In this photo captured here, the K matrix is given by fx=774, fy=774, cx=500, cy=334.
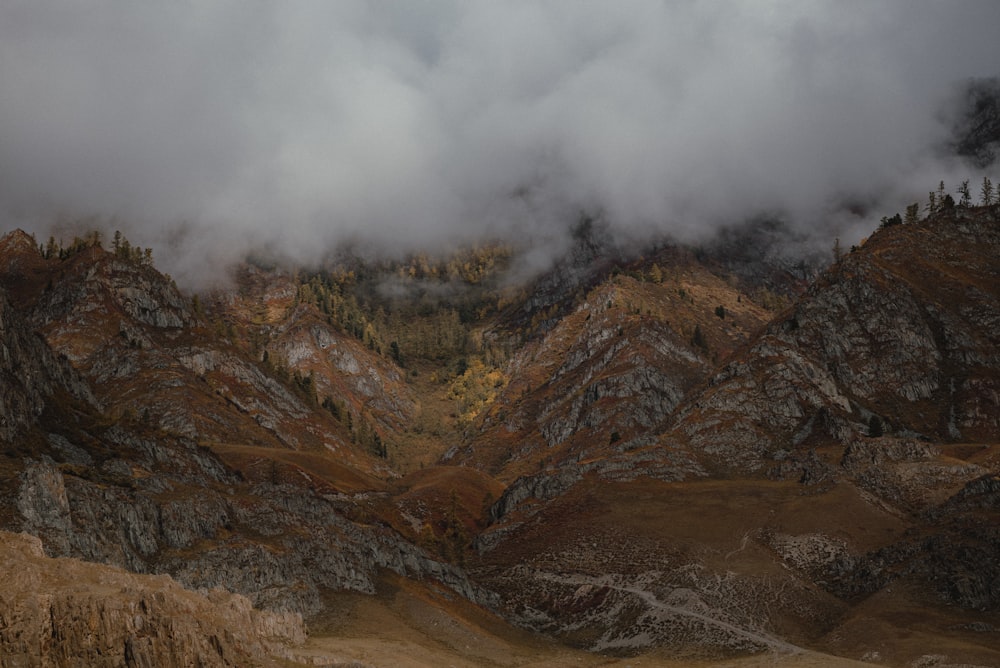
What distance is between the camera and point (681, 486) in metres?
167

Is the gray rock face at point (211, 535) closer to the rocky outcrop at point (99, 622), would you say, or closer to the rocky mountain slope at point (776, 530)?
the rocky outcrop at point (99, 622)

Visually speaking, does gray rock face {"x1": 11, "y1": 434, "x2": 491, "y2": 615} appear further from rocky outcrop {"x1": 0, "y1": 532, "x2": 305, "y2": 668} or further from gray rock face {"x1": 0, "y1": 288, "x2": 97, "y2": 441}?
rocky outcrop {"x1": 0, "y1": 532, "x2": 305, "y2": 668}

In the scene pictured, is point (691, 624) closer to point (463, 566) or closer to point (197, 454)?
point (463, 566)

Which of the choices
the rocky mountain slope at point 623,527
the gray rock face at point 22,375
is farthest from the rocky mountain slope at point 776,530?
the gray rock face at point 22,375

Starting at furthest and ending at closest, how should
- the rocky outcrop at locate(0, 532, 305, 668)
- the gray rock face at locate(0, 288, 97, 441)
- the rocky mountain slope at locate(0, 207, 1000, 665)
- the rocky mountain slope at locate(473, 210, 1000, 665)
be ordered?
the rocky mountain slope at locate(473, 210, 1000, 665)
the gray rock face at locate(0, 288, 97, 441)
the rocky mountain slope at locate(0, 207, 1000, 665)
the rocky outcrop at locate(0, 532, 305, 668)

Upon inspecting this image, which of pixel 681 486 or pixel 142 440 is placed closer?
pixel 142 440

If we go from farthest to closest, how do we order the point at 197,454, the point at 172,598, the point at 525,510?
the point at 525,510 < the point at 197,454 < the point at 172,598

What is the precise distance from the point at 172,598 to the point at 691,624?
266ft

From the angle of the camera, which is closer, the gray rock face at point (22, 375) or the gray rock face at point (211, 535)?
the gray rock face at point (211, 535)

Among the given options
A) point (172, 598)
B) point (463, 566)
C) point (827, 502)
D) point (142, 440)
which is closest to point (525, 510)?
point (463, 566)

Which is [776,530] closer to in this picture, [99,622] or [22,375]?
[99,622]

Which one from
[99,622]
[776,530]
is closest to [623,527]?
[776,530]

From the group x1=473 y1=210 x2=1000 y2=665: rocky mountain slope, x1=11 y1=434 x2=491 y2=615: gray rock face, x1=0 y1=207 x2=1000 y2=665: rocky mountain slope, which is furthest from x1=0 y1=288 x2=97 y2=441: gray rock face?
x1=473 y1=210 x2=1000 y2=665: rocky mountain slope

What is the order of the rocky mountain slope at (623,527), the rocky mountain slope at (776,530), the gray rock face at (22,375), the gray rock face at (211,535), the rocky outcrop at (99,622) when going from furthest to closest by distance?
the rocky mountain slope at (776,530) < the gray rock face at (22,375) < the rocky mountain slope at (623,527) < the gray rock face at (211,535) < the rocky outcrop at (99,622)
